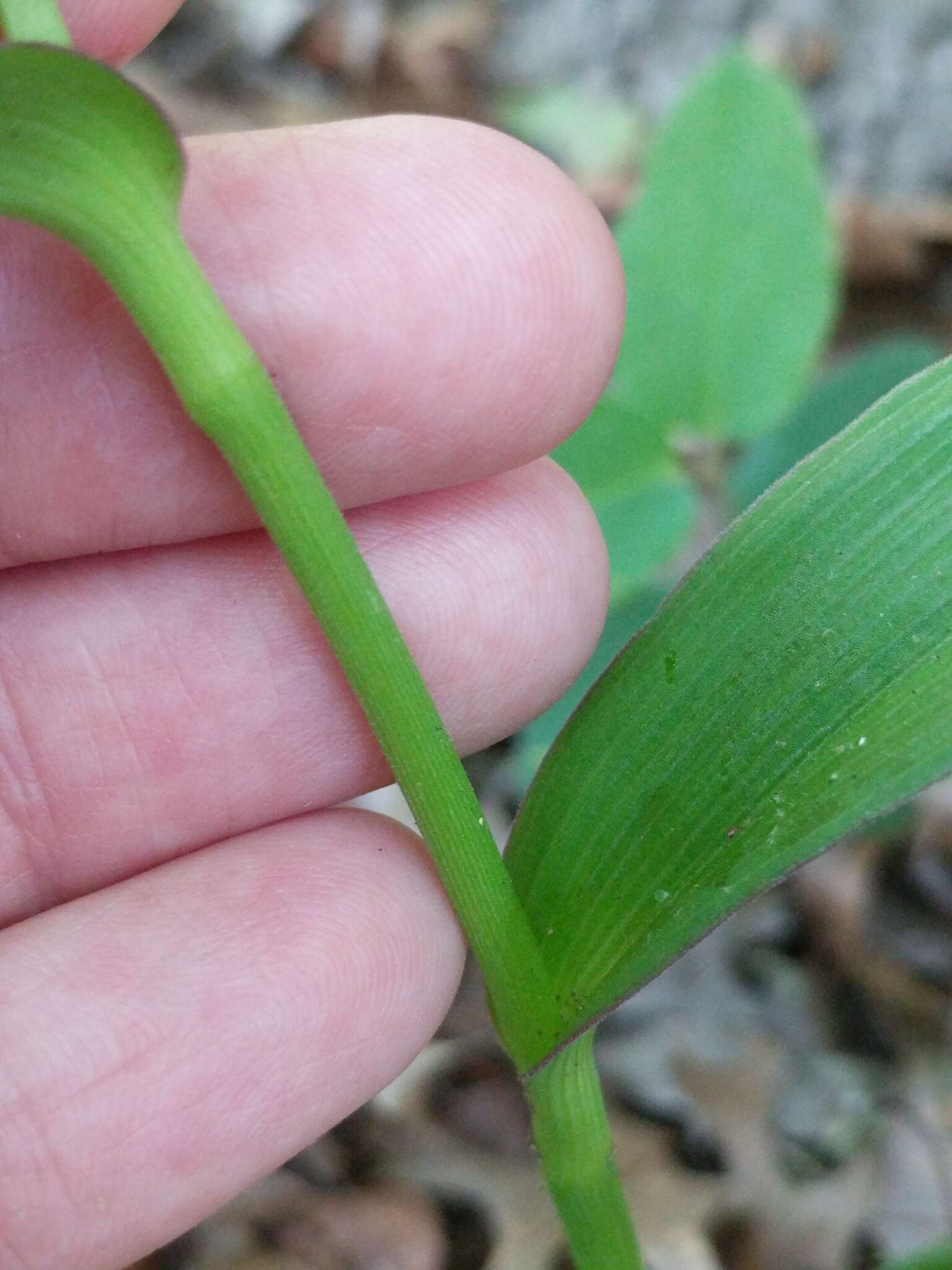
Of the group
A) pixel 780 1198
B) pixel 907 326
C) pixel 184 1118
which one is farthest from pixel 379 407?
pixel 907 326

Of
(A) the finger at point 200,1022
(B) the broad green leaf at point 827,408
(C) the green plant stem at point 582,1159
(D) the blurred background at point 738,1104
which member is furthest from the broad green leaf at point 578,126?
(C) the green plant stem at point 582,1159

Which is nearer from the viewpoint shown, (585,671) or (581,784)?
(581,784)

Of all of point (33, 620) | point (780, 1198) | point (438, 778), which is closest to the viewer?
point (438, 778)

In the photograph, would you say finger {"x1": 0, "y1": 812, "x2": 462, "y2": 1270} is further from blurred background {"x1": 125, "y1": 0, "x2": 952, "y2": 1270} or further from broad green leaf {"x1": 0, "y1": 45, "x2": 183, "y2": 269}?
broad green leaf {"x1": 0, "y1": 45, "x2": 183, "y2": 269}

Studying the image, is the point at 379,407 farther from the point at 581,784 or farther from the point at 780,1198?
the point at 780,1198

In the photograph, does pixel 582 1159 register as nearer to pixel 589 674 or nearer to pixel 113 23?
pixel 589 674

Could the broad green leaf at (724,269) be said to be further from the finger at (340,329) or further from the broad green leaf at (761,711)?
the broad green leaf at (761,711)

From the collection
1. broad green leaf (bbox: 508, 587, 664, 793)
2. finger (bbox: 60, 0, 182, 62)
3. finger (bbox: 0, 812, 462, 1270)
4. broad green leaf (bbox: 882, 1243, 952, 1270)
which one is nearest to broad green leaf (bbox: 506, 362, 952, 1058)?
finger (bbox: 0, 812, 462, 1270)
